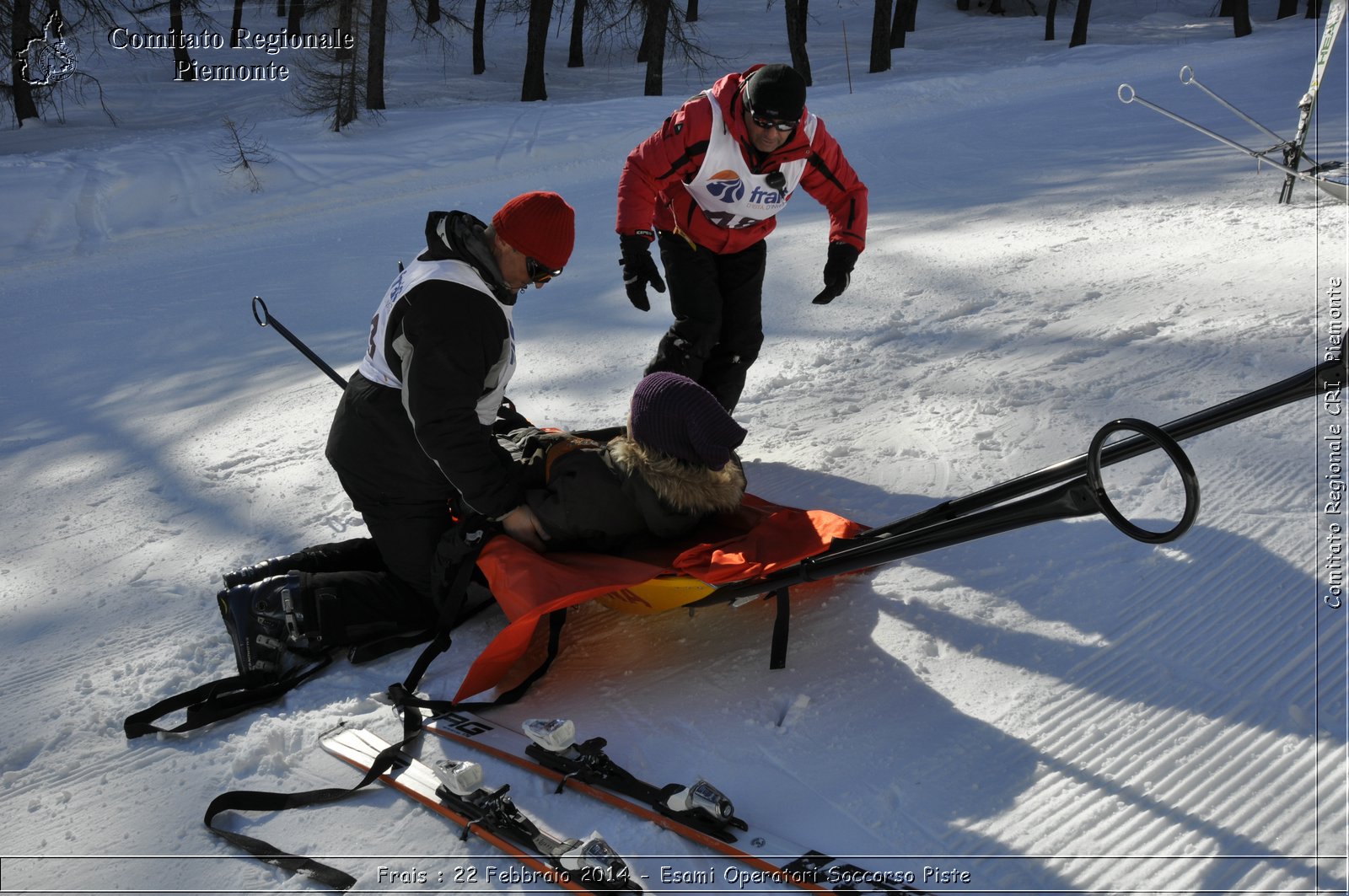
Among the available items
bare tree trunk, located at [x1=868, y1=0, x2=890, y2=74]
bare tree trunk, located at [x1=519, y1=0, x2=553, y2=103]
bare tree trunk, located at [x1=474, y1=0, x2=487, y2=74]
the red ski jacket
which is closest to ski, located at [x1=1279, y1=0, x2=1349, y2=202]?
the red ski jacket

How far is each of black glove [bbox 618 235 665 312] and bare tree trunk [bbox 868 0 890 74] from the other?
1573cm

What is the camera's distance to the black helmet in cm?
331

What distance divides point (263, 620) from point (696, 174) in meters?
2.10

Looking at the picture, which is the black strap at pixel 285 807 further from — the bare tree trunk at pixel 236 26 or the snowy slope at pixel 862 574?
the bare tree trunk at pixel 236 26

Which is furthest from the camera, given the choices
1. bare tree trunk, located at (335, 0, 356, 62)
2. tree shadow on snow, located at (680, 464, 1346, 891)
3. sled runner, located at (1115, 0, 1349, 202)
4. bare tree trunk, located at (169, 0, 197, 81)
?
bare tree trunk, located at (169, 0, 197, 81)

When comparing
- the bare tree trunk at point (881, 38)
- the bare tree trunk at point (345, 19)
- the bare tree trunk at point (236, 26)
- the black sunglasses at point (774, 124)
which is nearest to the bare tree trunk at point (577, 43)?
the bare tree trunk at point (236, 26)

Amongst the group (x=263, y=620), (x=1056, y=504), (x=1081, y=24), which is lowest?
(x=263, y=620)

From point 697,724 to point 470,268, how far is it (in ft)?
4.48

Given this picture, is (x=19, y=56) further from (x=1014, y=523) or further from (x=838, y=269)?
(x=1014, y=523)

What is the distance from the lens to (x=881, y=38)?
58.9 feet

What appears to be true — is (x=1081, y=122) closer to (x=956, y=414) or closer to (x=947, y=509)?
(x=956, y=414)

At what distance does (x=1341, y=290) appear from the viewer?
14.3 feet

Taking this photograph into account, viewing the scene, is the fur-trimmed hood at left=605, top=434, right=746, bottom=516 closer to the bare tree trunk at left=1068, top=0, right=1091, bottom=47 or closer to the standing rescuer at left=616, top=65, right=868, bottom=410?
the standing rescuer at left=616, top=65, right=868, bottom=410

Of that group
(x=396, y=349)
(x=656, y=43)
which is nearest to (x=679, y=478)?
(x=396, y=349)
